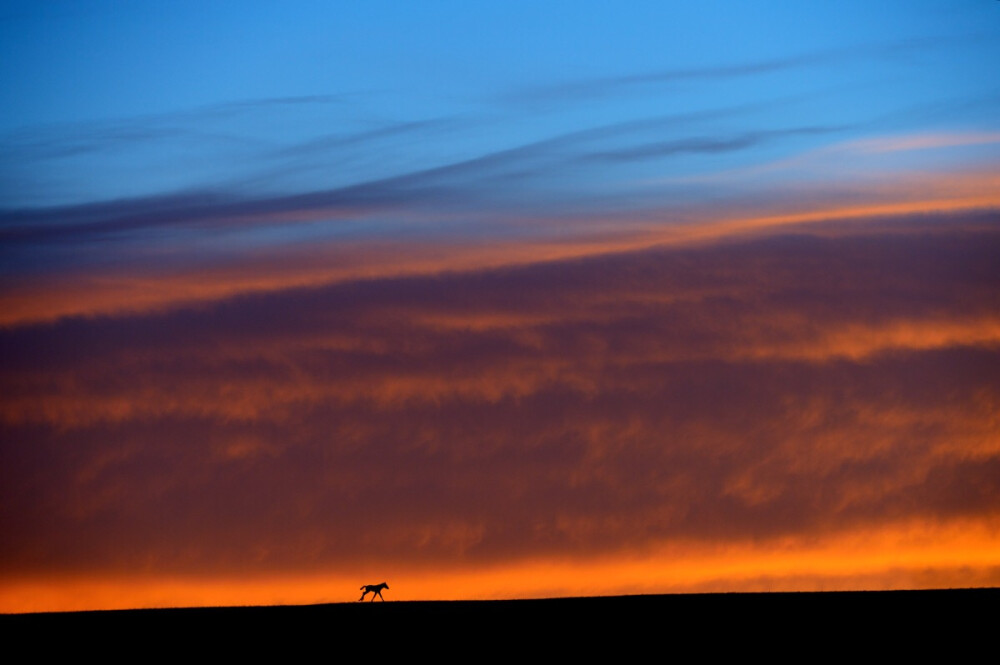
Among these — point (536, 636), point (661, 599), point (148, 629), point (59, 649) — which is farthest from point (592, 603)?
point (59, 649)

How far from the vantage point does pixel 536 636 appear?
11648mm

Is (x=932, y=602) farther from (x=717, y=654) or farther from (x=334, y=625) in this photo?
(x=334, y=625)

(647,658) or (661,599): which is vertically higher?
(661,599)

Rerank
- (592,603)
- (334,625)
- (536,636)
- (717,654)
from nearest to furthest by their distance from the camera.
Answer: (717,654) < (536,636) < (334,625) < (592,603)

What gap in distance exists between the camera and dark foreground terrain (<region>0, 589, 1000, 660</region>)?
1120cm

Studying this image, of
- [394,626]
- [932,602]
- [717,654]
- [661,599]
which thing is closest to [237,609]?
[394,626]

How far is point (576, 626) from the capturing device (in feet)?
39.6

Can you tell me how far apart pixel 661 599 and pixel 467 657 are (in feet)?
10.8

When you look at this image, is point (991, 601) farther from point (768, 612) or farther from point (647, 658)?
point (647, 658)

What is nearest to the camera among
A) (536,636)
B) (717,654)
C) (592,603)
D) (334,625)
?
(717,654)

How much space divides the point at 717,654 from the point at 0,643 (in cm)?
680

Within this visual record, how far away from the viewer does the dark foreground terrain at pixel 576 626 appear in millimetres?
11195

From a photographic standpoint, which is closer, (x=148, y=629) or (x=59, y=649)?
(x=59, y=649)

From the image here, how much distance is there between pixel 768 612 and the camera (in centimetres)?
1245
